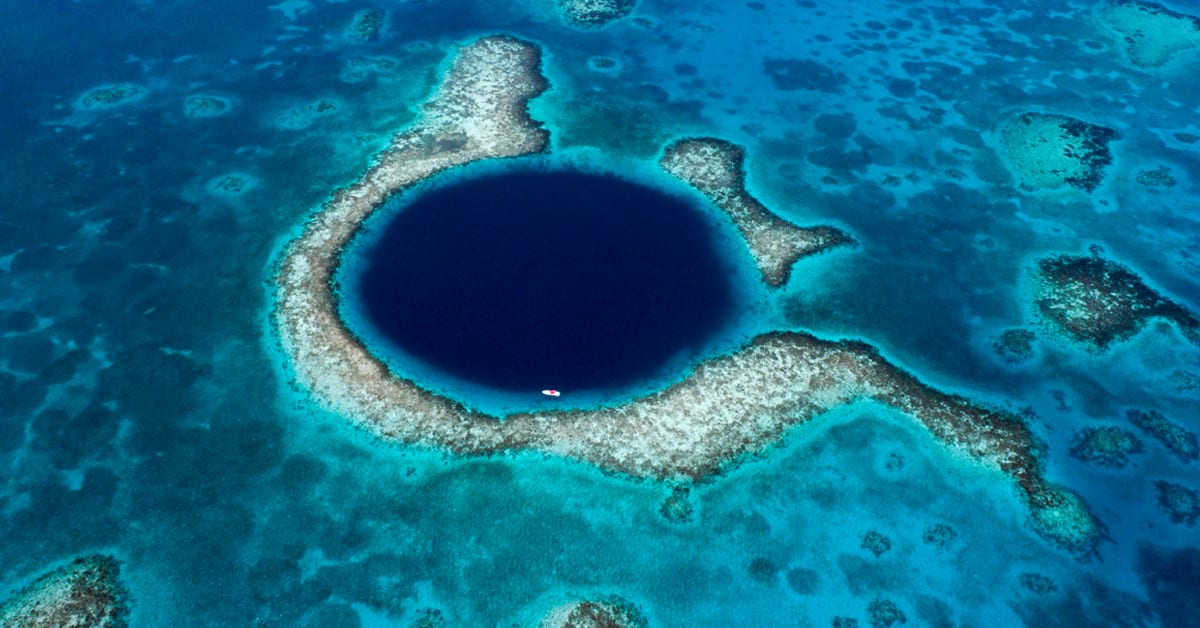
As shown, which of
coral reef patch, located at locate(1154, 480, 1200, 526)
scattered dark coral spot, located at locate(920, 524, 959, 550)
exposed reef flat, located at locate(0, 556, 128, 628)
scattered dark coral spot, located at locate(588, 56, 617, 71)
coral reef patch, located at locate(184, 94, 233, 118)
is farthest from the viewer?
scattered dark coral spot, located at locate(588, 56, 617, 71)

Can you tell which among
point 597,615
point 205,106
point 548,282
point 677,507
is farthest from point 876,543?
point 205,106

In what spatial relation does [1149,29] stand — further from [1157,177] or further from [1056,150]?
[1056,150]

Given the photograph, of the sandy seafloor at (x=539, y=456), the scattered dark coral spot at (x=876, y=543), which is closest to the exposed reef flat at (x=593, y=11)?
the sandy seafloor at (x=539, y=456)

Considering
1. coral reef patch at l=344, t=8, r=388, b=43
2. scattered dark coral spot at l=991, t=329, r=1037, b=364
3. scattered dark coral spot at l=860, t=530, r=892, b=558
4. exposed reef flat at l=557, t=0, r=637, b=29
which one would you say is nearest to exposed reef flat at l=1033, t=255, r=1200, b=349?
scattered dark coral spot at l=991, t=329, r=1037, b=364

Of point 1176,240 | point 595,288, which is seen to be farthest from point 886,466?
point 1176,240

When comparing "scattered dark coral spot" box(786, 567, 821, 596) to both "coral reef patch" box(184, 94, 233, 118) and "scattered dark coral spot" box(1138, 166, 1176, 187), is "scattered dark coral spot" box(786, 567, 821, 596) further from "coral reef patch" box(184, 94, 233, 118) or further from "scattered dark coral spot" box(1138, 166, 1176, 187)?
"coral reef patch" box(184, 94, 233, 118)

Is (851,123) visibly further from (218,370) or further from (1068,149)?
(218,370)
